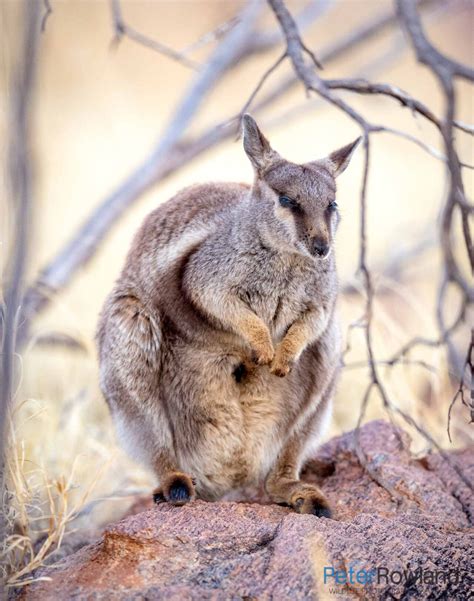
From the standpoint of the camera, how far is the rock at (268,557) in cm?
339

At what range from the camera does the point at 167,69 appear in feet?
53.9

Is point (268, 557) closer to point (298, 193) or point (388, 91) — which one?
point (298, 193)

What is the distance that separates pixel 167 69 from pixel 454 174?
44.9 ft

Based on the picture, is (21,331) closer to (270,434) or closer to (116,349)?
(116,349)

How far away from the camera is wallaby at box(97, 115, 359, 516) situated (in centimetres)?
464

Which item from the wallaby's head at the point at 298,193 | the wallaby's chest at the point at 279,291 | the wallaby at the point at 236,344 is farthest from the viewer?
the wallaby's chest at the point at 279,291

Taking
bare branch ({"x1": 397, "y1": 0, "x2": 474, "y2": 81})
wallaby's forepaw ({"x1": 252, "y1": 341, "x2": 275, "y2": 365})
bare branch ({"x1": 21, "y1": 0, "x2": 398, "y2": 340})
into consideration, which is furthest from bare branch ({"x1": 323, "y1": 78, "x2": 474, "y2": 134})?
bare branch ({"x1": 21, "y1": 0, "x2": 398, "y2": 340})

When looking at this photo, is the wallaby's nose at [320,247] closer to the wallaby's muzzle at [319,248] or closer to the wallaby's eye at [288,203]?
the wallaby's muzzle at [319,248]

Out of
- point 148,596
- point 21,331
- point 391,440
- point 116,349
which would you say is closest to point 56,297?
point 21,331

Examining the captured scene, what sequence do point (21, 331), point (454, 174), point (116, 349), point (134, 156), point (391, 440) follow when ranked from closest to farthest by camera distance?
point (454, 174) → point (116, 349) → point (391, 440) → point (21, 331) → point (134, 156)

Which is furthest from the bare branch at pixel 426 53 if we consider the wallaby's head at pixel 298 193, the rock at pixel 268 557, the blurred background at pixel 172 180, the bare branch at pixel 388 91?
the rock at pixel 268 557

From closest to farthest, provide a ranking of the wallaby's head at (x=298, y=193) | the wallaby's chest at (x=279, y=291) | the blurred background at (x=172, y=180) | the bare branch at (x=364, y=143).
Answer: the bare branch at (x=364, y=143) < the wallaby's head at (x=298, y=193) < the wallaby's chest at (x=279, y=291) < the blurred background at (x=172, y=180)

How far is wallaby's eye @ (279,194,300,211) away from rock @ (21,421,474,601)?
1.60m

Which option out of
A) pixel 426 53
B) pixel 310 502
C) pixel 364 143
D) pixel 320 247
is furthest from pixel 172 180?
pixel 426 53
